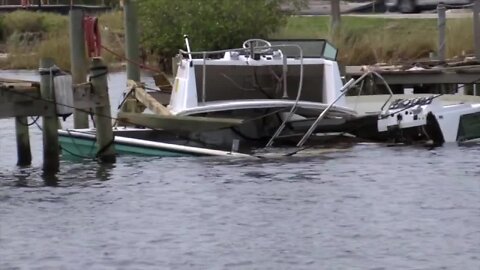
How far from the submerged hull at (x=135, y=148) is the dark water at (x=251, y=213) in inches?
9.3

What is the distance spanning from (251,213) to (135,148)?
667cm

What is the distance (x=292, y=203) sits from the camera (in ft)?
65.1

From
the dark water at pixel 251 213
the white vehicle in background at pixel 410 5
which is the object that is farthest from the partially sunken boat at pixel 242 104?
the white vehicle in background at pixel 410 5

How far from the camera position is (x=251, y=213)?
19078 mm

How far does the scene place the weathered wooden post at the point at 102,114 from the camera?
23328 mm

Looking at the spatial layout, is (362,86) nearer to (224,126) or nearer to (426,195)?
(224,126)

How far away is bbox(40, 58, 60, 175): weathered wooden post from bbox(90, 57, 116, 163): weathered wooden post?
0.73m

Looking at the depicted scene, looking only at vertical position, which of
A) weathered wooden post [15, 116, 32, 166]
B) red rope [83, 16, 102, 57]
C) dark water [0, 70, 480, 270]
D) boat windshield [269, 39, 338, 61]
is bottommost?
dark water [0, 70, 480, 270]

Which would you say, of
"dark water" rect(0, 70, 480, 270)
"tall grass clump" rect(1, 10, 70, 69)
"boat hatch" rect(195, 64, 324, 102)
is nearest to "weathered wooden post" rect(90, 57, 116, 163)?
"dark water" rect(0, 70, 480, 270)

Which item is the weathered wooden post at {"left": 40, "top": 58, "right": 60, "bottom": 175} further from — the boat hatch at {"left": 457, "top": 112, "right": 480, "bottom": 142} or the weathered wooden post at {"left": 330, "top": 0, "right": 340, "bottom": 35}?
the weathered wooden post at {"left": 330, "top": 0, "right": 340, "bottom": 35}

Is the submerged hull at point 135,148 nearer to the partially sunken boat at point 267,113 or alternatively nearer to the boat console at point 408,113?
the partially sunken boat at point 267,113

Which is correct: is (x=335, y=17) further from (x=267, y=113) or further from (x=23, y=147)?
(x=23, y=147)

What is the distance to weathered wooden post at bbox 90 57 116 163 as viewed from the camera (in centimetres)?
2333

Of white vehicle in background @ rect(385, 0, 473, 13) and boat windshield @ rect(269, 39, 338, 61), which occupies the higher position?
boat windshield @ rect(269, 39, 338, 61)
